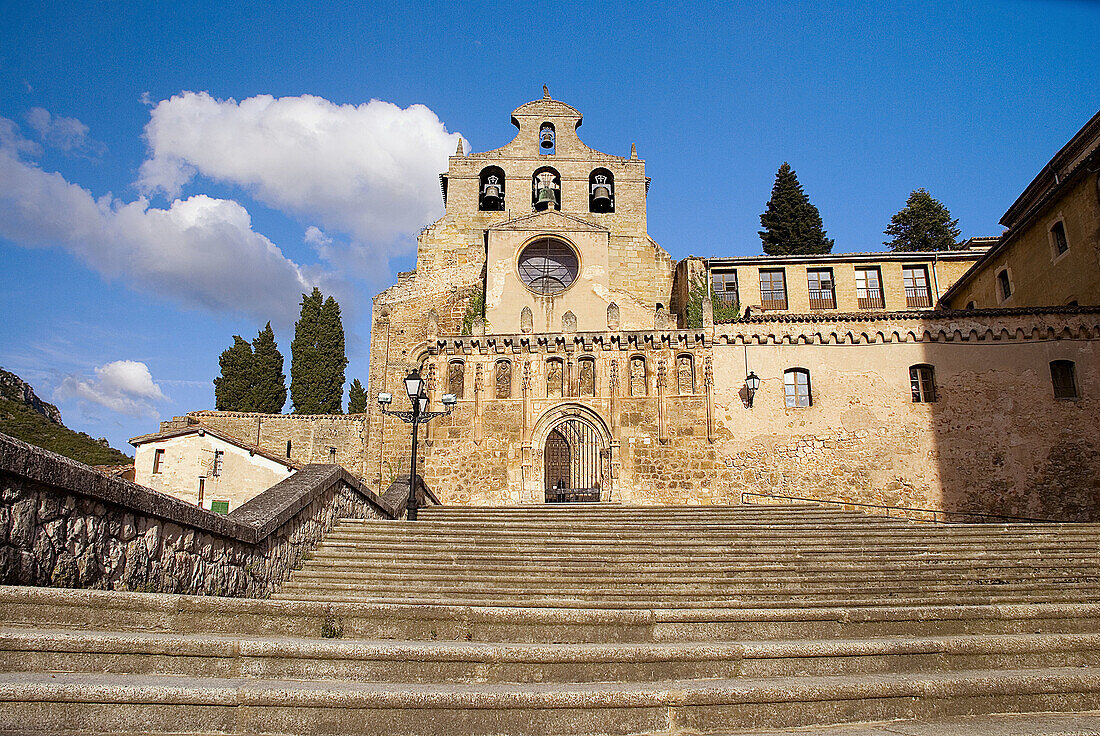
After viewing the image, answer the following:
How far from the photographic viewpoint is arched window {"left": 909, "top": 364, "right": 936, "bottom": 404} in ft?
77.2

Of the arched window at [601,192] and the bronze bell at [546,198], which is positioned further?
the arched window at [601,192]

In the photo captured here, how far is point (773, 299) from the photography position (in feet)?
101

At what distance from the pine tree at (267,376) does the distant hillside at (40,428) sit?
29.4ft

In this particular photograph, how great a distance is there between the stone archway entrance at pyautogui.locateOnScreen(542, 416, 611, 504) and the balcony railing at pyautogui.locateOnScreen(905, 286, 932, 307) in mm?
16918

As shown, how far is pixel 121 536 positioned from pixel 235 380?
4080 cm

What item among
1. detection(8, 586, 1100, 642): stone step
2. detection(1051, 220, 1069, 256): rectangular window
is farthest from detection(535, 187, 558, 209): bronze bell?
detection(8, 586, 1100, 642): stone step

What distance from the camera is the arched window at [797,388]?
23.8m

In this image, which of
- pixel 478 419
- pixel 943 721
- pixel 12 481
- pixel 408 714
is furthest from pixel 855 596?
pixel 478 419

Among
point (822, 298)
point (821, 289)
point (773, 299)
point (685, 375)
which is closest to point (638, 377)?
point (685, 375)

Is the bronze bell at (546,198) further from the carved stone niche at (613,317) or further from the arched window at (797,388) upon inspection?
the arched window at (797,388)

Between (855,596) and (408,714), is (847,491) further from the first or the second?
(408,714)

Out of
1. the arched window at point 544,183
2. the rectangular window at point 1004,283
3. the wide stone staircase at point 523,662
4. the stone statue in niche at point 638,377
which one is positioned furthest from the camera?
the arched window at point 544,183

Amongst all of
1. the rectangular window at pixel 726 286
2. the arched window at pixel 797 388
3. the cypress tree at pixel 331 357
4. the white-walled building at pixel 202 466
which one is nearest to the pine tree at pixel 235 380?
the cypress tree at pixel 331 357

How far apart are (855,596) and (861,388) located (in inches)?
666
